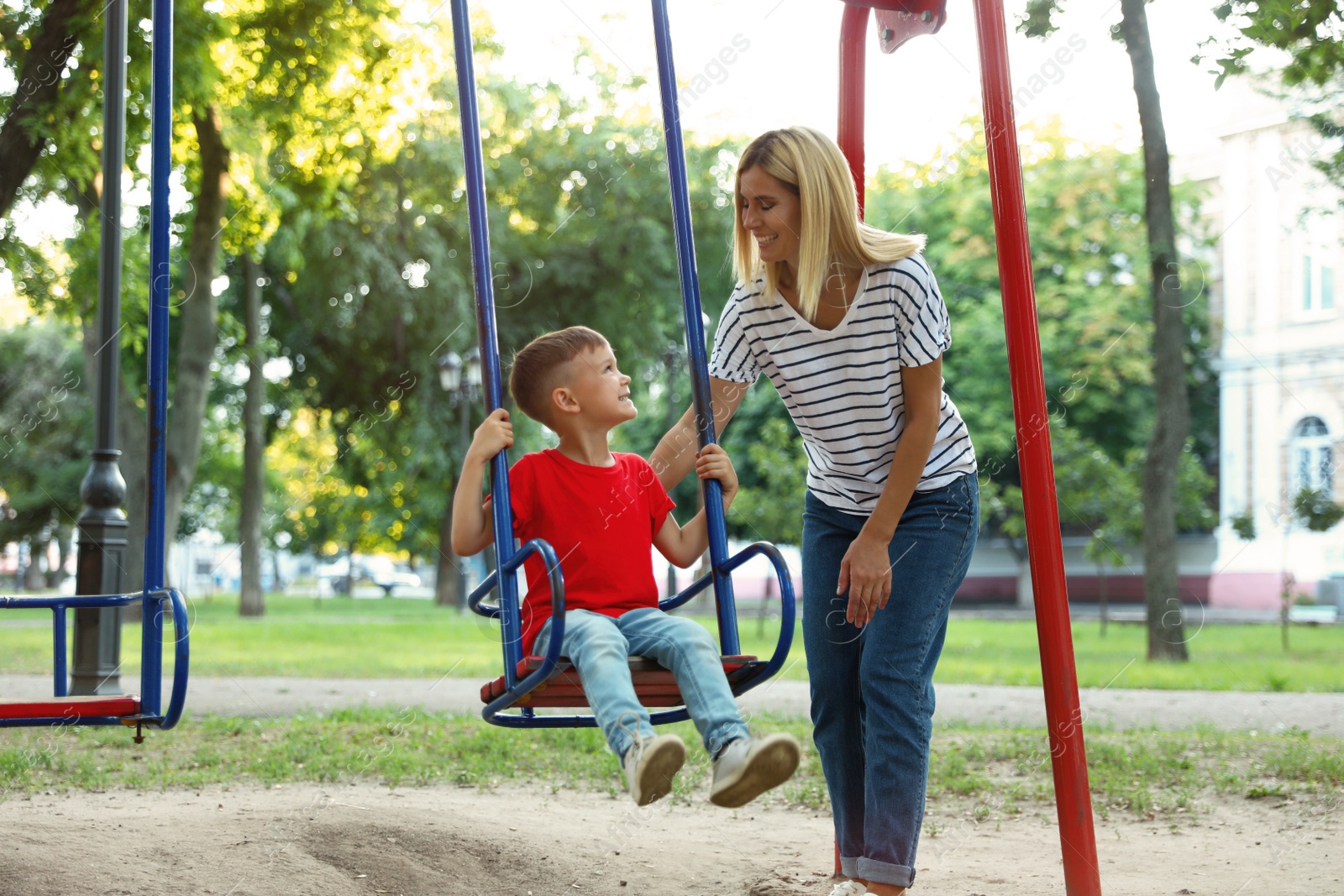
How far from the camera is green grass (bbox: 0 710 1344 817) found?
517cm

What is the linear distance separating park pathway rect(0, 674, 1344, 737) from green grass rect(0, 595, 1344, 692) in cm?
59

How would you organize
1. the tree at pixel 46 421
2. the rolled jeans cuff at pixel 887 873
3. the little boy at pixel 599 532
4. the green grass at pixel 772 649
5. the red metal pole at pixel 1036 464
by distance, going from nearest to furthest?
the little boy at pixel 599 532, the rolled jeans cuff at pixel 887 873, the red metal pole at pixel 1036 464, the green grass at pixel 772 649, the tree at pixel 46 421

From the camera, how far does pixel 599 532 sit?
9.68ft

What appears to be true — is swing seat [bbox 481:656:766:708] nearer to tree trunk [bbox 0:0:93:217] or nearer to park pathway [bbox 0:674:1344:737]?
tree trunk [bbox 0:0:93:217]

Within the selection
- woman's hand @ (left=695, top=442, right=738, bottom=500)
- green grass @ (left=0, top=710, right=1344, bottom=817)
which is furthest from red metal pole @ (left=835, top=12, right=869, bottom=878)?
green grass @ (left=0, top=710, right=1344, bottom=817)

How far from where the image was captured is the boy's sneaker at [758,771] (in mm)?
2359

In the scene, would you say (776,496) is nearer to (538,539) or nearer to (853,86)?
(853,86)

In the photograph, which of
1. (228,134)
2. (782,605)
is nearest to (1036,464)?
(782,605)

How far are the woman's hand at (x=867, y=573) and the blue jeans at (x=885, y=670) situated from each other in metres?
0.08

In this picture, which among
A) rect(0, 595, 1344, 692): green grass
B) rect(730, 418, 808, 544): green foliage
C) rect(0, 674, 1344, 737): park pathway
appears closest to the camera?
rect(0, 674, 1344, 737): park pathway

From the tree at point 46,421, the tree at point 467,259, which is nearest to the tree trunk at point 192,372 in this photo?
the tree at point 467,259

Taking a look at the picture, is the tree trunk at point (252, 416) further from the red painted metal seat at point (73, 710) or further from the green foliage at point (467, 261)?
the red painted metal seat at point (73, 710)

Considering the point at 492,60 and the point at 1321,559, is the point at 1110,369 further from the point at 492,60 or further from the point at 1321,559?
the point at 492,60

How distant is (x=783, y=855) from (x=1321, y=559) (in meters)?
20.6
